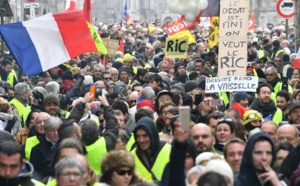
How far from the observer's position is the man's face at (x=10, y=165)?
34.2 feet

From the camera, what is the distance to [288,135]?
13086mm

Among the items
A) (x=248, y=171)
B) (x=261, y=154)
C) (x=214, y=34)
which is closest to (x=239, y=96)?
(x=261, y=154)

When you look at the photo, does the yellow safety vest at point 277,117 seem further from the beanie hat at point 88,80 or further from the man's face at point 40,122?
the beanie hat at point 88,80

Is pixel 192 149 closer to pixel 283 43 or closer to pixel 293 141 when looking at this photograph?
pixel 293 141

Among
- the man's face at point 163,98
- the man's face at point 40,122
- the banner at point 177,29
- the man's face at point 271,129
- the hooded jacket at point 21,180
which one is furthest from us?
the banner at point 177,29

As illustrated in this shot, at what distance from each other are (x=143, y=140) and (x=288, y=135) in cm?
A: 168

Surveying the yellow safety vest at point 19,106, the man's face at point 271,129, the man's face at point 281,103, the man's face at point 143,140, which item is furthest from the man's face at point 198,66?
the man's face at point 143,140

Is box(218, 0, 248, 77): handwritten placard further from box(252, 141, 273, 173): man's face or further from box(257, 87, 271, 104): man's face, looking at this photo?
box(252, 141, 273, 173): man's face

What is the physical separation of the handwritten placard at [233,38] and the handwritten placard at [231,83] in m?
0.09

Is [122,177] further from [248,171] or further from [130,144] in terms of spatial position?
[130,144]

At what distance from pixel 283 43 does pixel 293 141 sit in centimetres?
2138

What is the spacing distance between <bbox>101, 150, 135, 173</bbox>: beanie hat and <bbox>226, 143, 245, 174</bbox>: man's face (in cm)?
117

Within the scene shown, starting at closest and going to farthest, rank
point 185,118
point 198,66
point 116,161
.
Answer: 1. point 185,118
2. point 116,161
3. point 198,66

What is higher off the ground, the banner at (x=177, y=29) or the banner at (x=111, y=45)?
the banner at (x=177, y=29)
